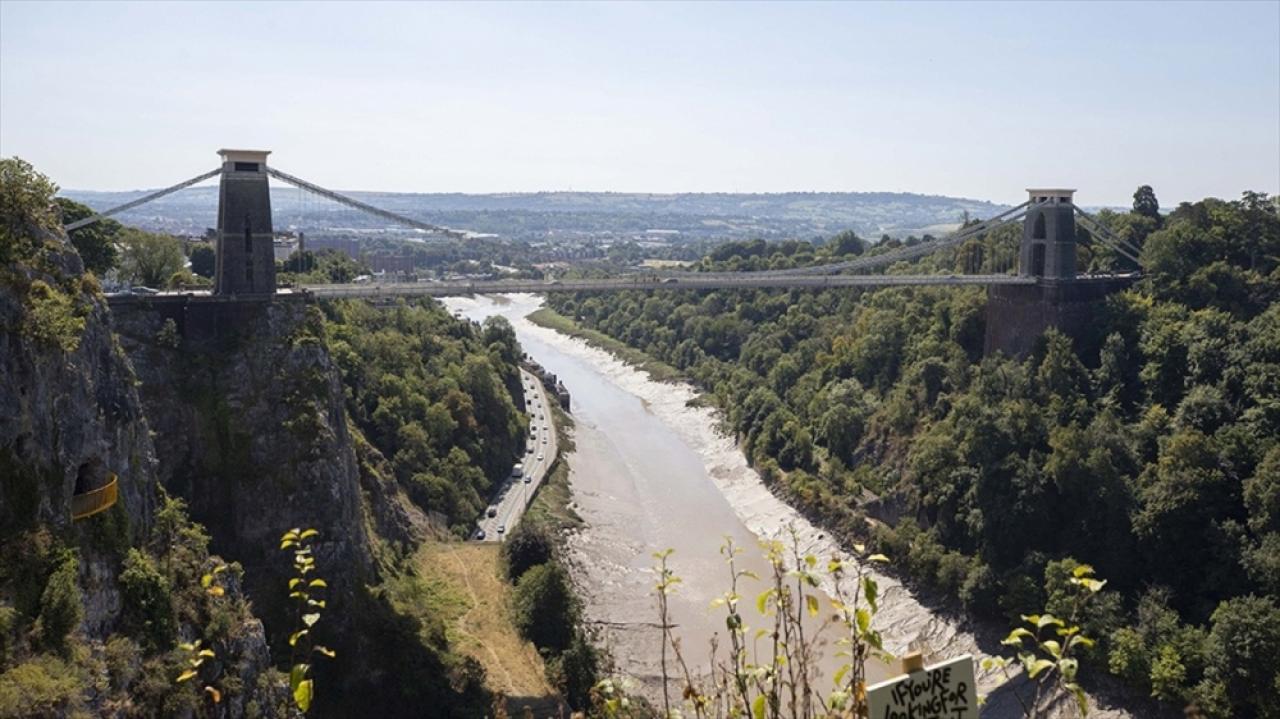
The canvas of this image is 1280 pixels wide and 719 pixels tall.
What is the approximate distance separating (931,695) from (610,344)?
65170mm

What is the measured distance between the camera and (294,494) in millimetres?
22969

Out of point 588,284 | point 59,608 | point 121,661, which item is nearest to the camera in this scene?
point 59,608

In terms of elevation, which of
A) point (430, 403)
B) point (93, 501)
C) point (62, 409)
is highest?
point (62, 409)

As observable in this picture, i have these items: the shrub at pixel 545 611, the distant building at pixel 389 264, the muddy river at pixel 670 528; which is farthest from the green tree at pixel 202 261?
the distant building at pixel 389 264

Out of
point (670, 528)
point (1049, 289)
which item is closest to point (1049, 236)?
point (1049, 289)

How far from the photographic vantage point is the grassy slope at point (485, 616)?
74.2 ft

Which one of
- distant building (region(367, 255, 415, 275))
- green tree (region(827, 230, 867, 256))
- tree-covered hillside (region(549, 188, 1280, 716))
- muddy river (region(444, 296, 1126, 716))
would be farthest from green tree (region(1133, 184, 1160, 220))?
distant building (region(367, 255, 415, 275))

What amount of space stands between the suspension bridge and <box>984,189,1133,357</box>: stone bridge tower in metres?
0.04

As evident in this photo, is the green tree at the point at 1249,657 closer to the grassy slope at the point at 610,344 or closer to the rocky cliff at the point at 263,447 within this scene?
the rocky cliff at the point at 263,447

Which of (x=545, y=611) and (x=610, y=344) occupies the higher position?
→ (x=610, y=344)

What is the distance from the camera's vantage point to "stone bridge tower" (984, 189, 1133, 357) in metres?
33.6

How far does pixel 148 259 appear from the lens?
92.8 feet

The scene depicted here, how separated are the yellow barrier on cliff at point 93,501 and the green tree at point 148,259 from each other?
13.9 metres

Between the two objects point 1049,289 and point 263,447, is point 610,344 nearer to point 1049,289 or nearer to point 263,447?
point 1049,289
